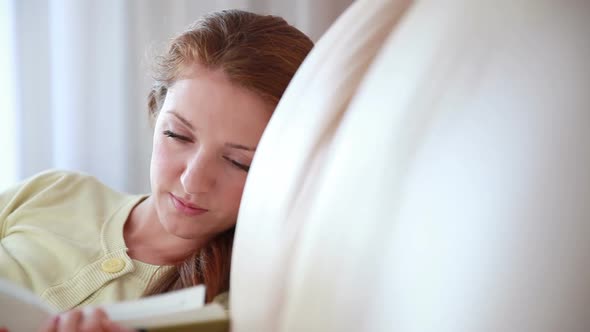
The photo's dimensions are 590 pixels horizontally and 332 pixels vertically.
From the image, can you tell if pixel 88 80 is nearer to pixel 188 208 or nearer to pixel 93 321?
pixel 188 208

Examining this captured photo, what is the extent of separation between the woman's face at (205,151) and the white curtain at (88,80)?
0.50 m

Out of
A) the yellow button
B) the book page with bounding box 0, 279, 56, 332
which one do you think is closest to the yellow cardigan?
the yellow button

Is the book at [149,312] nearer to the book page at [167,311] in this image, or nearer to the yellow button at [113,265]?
the book page at [167,311]

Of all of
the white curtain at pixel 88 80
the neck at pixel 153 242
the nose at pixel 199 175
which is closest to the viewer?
the nose at pixel 199 175

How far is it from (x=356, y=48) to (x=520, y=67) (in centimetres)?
13

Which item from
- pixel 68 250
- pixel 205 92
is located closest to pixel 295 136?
pixel 205 92

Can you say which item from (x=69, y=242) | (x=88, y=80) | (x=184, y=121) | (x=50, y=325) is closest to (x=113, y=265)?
(x=69, y=242)

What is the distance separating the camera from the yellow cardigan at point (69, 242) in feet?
2.70

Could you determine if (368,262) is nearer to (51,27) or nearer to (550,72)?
(550,72)

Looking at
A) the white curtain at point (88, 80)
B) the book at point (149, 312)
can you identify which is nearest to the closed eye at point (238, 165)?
the book at point (149, 312)

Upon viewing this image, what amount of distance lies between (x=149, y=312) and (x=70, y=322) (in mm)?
62

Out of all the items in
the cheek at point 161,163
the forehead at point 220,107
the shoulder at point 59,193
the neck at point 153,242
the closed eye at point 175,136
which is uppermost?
the forehead at point 220,107

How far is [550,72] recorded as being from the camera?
0.47m

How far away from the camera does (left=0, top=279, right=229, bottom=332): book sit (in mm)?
506
